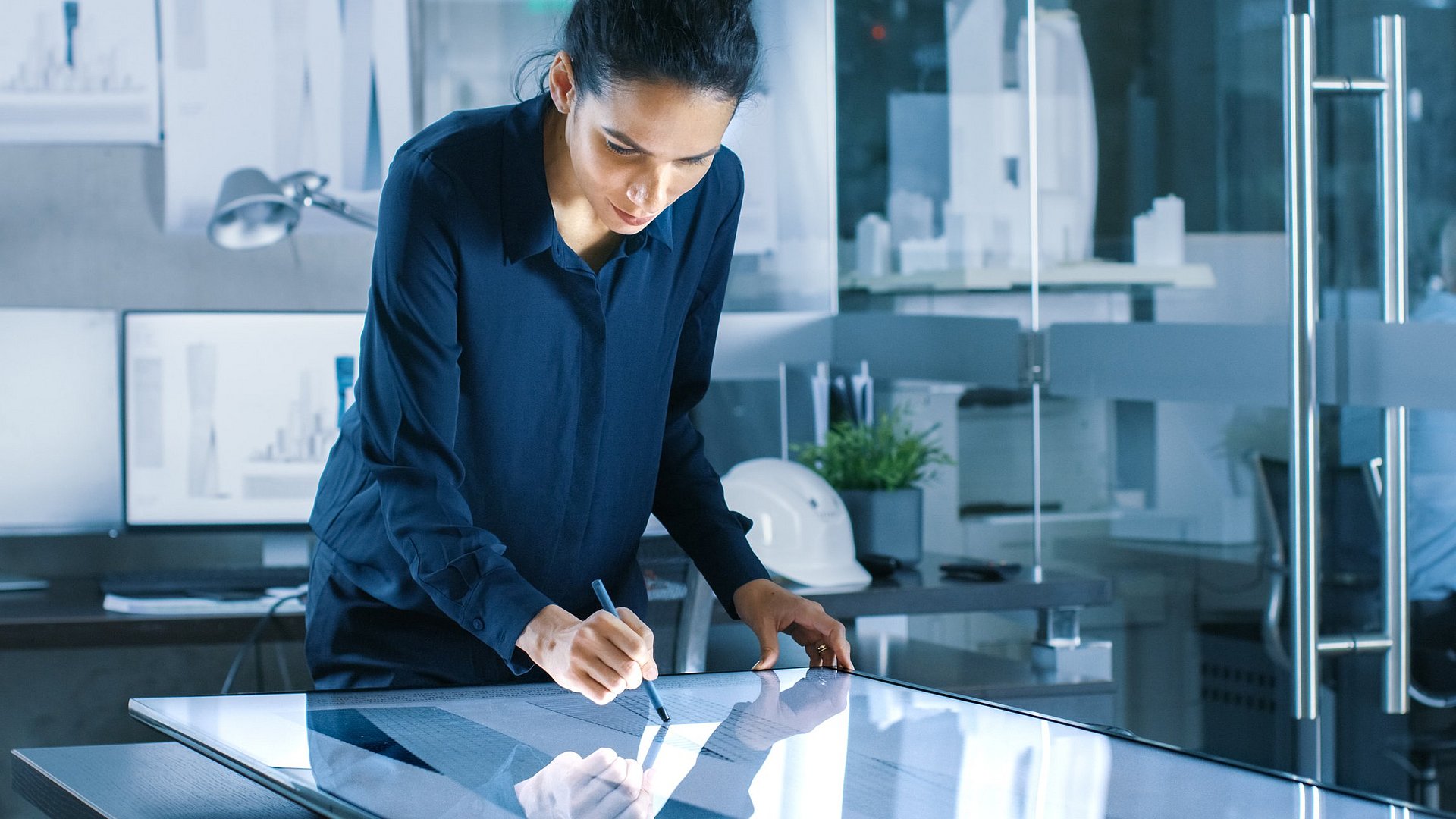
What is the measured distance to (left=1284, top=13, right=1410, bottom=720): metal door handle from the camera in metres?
1.82

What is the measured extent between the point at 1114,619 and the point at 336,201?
1497 millimetres

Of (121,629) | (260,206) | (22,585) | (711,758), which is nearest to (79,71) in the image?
(260,206)

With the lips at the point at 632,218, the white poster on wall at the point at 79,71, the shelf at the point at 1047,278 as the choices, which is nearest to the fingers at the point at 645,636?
the lips at the point at 632,218

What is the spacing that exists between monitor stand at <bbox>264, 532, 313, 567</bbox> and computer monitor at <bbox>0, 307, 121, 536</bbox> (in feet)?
0.87

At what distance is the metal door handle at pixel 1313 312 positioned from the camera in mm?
1821

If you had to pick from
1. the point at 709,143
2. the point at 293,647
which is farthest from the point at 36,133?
the point at 709,143

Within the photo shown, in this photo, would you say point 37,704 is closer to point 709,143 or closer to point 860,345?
point 860,345

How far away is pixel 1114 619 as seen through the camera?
265cm

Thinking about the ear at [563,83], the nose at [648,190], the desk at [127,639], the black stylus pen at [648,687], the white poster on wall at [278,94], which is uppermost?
the white poster on wall at [278,94]

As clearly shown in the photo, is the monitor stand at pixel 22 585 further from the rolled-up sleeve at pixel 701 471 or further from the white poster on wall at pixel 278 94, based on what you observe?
the rolled-up sleeve at pixel 701 471

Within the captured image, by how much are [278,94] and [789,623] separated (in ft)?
6.23

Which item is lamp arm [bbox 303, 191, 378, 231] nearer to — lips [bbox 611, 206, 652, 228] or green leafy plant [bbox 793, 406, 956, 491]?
green leafy plant [bbox 793, 406, 956, 491]

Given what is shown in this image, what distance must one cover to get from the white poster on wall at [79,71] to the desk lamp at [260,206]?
1.07 feet

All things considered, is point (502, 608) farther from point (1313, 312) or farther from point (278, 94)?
point (278, 94)
